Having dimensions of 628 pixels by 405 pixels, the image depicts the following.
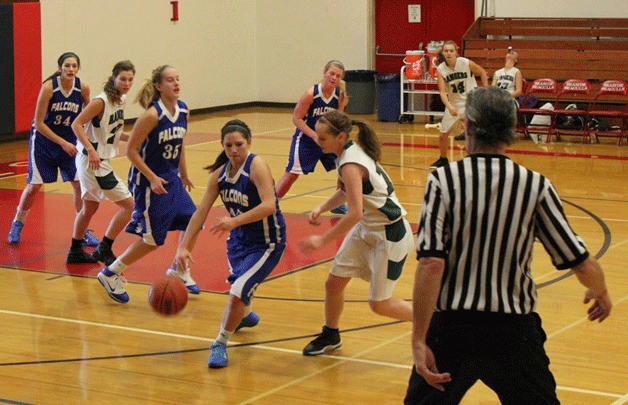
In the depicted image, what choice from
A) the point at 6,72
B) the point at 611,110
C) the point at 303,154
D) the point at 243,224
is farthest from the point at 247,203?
the point at 611,110

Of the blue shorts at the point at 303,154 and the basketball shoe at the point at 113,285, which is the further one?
the blue shorts at the point at 303,154

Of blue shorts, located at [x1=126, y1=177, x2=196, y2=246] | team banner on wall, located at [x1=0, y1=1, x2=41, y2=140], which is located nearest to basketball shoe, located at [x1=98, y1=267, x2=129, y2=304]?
blue shorts, located at [x1=126, y1=177, x2=196, y2=246]

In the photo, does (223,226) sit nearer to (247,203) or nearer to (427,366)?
(247,203)

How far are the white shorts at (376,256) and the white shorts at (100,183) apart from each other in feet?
10.2

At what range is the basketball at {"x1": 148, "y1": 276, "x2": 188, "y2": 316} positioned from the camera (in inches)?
245

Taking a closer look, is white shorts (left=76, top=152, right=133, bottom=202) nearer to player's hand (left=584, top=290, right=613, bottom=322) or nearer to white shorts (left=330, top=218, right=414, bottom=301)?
white shorts (left=330, top=218, right=414, bottom=301)

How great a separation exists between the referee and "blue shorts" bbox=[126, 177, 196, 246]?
13.7 feet

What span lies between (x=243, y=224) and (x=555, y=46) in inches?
539

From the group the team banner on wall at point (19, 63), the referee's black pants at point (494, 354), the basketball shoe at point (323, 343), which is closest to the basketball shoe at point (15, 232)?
the basketball shoe at point (323, 343)

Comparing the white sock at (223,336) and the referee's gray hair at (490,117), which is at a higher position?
the referee's gray hair at (490,117)

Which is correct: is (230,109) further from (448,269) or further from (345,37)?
(448,269)

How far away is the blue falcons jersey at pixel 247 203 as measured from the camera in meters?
6.17

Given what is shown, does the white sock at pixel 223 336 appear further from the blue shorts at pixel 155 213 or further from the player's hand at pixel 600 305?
the player's hand at pixel 600 305

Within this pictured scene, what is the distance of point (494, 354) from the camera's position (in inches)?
139
